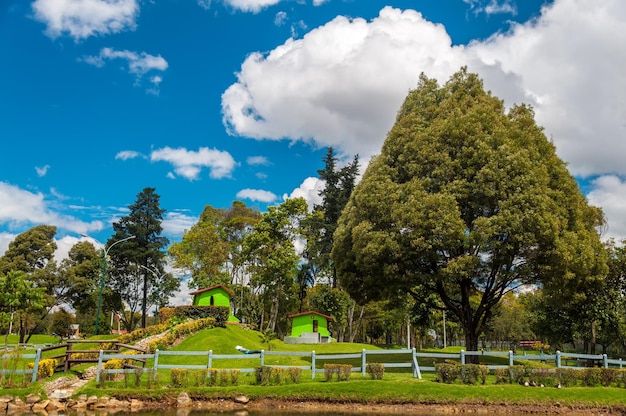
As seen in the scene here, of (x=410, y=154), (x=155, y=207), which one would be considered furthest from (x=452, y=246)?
(x=155, y=207)

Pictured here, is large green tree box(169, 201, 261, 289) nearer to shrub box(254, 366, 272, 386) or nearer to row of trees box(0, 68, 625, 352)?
row of trees box(0, 68, 625, 352)

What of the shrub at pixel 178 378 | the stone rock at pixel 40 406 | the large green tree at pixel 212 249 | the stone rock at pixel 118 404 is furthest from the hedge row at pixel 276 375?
the large green tree at pixel 212 249

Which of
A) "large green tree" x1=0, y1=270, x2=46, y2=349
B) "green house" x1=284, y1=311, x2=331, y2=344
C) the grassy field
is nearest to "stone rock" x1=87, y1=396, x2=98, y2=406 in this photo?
the grassy field

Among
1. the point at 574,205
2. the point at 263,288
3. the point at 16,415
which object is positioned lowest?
the point at 16,415

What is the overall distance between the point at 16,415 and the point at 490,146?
72.2 feet

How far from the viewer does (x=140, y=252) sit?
60.0 metres

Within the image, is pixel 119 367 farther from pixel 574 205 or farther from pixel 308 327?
pixel 308 327

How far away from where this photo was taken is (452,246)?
2322 centimetres

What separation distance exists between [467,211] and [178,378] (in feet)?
50.0

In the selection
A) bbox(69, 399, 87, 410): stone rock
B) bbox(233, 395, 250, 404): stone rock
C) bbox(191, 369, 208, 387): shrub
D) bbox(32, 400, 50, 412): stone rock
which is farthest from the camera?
bbox(191, 369, 208, 387): shrub

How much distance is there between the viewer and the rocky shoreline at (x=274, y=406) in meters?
16.9

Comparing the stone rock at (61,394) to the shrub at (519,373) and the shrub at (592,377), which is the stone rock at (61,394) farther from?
the shrub at (592,377)

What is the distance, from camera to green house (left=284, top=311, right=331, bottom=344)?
4425cm

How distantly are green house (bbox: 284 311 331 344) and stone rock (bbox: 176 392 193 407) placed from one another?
26534 mm
